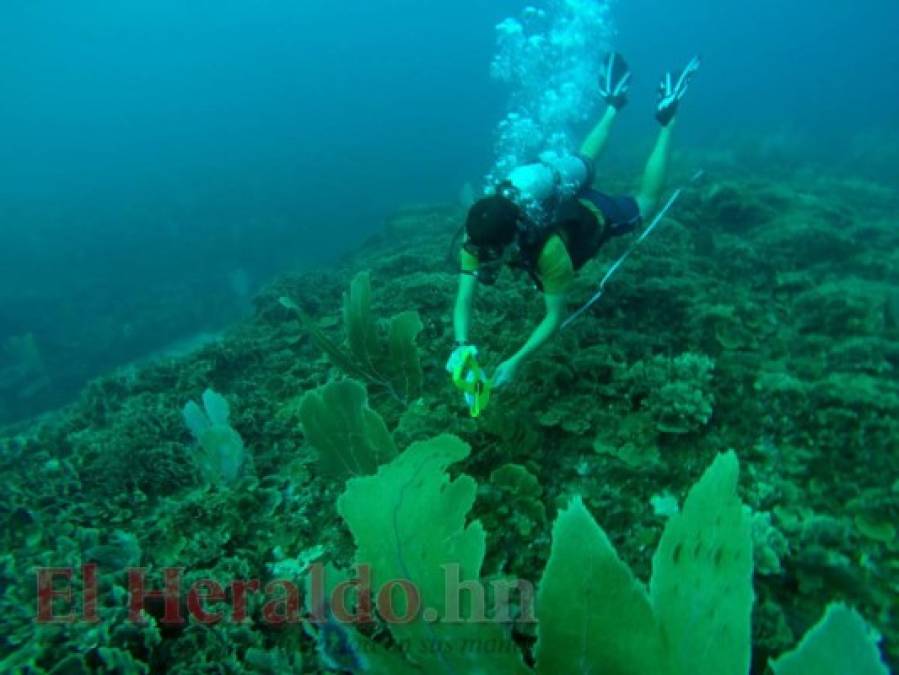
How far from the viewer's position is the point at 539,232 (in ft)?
11.7

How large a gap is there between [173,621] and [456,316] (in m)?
2.50

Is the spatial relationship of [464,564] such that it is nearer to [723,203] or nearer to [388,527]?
[388,527]

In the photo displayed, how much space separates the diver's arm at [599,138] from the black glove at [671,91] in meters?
0.59

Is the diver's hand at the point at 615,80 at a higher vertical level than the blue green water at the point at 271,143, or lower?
lower

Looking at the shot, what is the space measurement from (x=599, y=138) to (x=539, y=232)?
11.1 feet

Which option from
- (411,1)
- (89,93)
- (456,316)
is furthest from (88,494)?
(411,1)

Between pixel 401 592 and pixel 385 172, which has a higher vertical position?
pixel 385 172

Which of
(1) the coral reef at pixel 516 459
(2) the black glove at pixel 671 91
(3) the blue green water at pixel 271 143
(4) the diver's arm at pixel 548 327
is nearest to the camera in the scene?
(1) the coral reef at pixel 516 459

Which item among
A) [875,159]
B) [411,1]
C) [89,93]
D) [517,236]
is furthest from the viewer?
[411,1]

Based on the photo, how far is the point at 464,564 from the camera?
165 cm

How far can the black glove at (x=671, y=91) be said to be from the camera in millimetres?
5980

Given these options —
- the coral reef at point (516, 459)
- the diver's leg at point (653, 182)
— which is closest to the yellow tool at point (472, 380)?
the coral reef at point (516, 459)

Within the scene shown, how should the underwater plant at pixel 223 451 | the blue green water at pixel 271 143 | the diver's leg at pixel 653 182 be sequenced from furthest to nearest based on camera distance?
the blue green water at pixel 271 143 < the diver's leg at pixel 653 182 < the underwater plant at pixel 223 451

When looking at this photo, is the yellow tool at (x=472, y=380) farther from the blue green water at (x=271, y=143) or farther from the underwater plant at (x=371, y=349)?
the blue green water at (x=271, y=143)
